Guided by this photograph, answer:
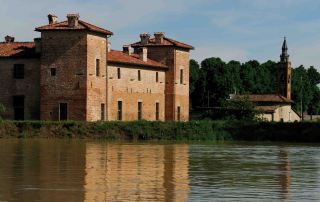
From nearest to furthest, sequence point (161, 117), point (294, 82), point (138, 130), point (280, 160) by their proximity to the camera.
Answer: point (280, 160) → point (138, 130) → point (161, 117) → point (294, 82)

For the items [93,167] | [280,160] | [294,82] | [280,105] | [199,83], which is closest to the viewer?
[93,167]

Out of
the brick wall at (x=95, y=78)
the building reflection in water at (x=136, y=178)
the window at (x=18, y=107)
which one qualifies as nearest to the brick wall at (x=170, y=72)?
the brick wall at (x=95, y=78)

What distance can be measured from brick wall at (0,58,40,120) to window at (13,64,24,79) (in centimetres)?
23

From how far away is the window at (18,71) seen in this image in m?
60.2

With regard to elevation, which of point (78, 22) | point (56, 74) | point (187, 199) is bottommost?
point (187, 199)

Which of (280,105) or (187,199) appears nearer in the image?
(187,199)

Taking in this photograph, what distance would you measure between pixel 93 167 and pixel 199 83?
89.0 m

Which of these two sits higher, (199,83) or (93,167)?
(199,83)

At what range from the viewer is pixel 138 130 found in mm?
54562

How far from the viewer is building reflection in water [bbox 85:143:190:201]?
17.7 m

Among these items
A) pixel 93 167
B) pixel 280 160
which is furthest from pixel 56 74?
pixel 93 167

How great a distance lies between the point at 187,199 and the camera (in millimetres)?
17141

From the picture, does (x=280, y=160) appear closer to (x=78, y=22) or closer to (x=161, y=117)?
(x=78, y=22)

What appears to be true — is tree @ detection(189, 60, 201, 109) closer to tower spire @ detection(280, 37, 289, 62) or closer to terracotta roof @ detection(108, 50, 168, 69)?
tower spire @ detection(280, 37, 289, 62)
